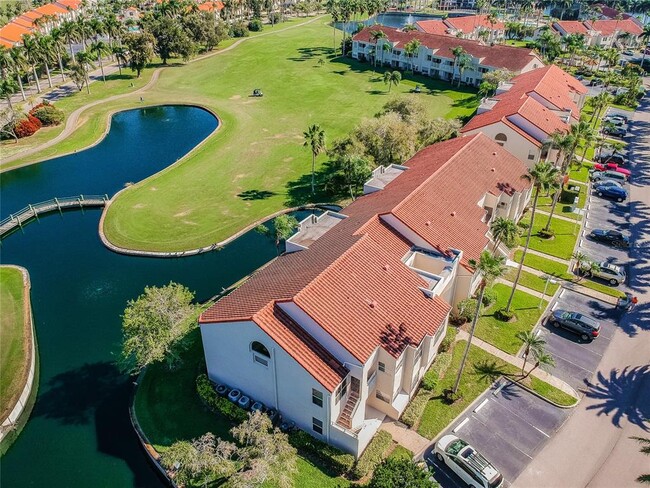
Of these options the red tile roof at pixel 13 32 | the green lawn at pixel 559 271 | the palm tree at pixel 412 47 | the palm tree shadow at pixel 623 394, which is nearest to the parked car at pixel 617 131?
the green lawn at pixel 559 271

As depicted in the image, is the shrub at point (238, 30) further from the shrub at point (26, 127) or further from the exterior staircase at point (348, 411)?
the exterior staircase at point (348, 411)

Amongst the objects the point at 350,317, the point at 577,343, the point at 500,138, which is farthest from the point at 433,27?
the point at 350,317

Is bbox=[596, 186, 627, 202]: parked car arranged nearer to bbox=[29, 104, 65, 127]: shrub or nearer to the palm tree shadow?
the palm tree shadow

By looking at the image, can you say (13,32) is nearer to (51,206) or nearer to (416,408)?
(51,206)

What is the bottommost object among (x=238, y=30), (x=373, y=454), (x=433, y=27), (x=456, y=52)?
(x=373, y=454)

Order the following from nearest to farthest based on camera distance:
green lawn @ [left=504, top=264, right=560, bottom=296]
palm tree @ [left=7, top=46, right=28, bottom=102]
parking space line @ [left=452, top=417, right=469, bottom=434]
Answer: parking space line @ [left=452, top=417, right=469, bottom=434], green lawn @ [left=504, top=264, right=560, bottom=296], palm tree @ [left=7, top=46, right=28, bottom=102]

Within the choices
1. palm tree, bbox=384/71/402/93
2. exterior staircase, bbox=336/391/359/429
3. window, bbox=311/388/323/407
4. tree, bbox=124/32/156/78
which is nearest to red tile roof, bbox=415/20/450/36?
palm tree, bbox=384/71/402/93
